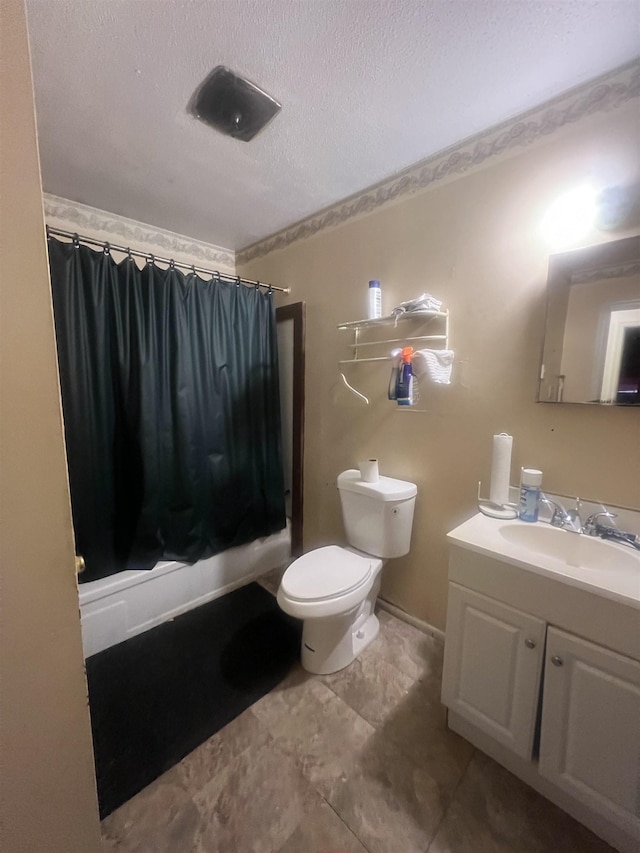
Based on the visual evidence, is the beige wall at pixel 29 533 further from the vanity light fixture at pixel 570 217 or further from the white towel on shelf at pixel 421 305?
the vanity light fixture at pixel 570 217

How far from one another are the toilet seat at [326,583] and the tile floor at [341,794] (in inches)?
15.4

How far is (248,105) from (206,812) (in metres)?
2.32

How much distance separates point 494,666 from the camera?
1072 mm

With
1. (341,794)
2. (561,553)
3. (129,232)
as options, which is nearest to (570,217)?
(561,553)

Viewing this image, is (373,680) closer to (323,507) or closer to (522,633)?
(522,633)

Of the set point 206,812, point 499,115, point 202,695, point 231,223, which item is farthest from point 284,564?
point 499,115

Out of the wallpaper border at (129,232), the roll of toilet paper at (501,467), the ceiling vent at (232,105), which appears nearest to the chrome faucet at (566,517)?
the roll of toilet paper at (501,467)

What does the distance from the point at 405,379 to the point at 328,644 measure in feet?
4.04

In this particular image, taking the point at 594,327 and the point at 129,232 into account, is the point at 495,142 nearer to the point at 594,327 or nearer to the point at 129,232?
the point at 594,327

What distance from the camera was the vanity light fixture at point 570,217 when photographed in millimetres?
1146

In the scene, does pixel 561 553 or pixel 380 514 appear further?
pixel 380 514

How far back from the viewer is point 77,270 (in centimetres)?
154

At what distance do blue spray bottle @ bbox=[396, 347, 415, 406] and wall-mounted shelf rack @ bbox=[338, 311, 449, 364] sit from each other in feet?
0.34

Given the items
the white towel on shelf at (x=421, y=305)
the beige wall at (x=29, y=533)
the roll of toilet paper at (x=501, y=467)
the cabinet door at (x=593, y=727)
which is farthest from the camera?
the white towel on shelf at (x=421, y=305)
